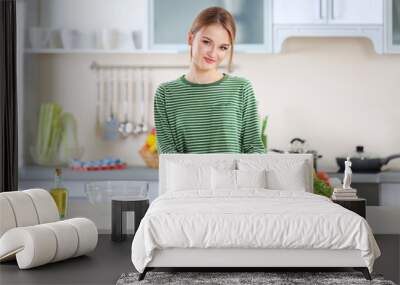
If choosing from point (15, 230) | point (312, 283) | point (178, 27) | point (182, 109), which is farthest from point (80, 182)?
point (312, 283)

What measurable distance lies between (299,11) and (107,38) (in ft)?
5.63

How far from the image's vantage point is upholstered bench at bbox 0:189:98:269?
4582 mm

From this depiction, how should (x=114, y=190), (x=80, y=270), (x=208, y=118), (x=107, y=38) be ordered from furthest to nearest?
1. (x=107, y=38)
2. (x=208, y=118)
3. (x=114, y=190)
4. (x=80, y=270)

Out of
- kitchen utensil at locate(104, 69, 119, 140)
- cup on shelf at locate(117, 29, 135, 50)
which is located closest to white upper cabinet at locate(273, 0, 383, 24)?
cup on shelf at locate(117, 29, 135, 50)

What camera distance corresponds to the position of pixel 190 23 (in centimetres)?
687

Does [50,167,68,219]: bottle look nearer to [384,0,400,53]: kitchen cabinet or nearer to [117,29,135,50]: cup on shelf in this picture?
[117,29,135,50]: cup on shelf

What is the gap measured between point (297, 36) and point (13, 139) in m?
2.60

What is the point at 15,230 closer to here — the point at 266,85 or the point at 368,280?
the point at 368,280

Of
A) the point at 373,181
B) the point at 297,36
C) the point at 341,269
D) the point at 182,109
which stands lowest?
the point at 341,269

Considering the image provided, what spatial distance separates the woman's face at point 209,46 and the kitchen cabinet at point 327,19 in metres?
0.48

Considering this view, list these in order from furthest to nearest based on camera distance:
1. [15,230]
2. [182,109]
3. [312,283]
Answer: [182,109], [15,230], [312,283]

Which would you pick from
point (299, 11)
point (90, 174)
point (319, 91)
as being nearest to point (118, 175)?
point (90, 174)

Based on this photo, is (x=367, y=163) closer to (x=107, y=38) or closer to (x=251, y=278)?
(x=107, y=38)

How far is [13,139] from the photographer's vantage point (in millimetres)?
6469
